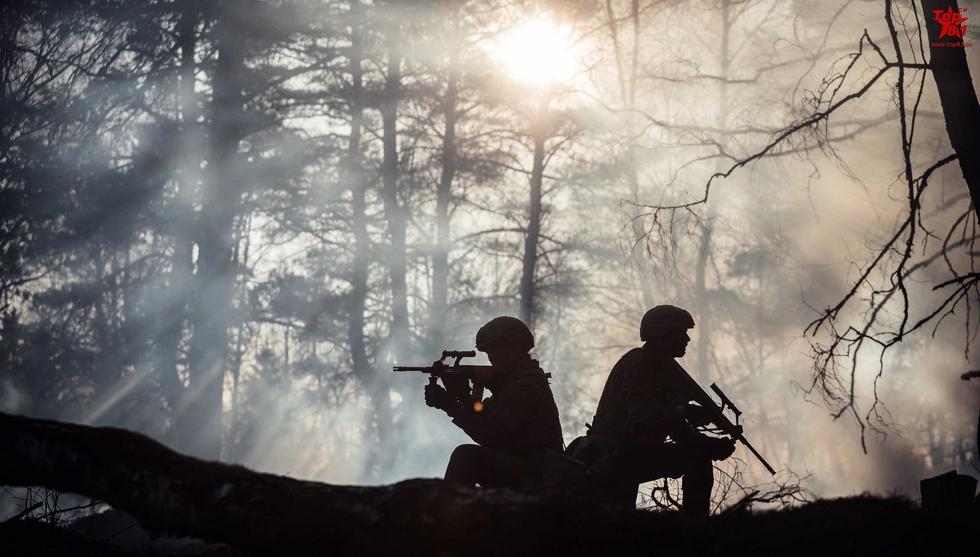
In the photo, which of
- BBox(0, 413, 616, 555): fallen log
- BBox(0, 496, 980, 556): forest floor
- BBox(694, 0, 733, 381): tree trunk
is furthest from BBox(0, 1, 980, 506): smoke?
BBox(0, 413, 616, 555): fallen log

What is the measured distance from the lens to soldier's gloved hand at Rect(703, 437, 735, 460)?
607 centimetres

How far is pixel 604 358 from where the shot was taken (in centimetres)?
2333

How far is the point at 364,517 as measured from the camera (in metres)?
3.68

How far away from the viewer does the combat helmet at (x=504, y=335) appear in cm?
629

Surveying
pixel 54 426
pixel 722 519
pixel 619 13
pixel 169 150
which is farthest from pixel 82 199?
pixel 722 519

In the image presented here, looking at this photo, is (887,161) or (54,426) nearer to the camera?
(54,426)

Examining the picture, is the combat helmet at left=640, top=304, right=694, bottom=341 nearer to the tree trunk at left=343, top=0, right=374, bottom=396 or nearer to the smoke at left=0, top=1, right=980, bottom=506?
the smoke at left=0, top=1, right=980, bottom=506

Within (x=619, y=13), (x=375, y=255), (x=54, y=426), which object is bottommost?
(x=54, y=426)

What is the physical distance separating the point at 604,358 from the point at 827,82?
1750 centimetres

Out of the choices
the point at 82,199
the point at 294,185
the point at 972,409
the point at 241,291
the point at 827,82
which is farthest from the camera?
the point at 972,409

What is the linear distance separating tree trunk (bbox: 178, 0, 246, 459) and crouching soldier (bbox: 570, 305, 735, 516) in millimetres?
14243

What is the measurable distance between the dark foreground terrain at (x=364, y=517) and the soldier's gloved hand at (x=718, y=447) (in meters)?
2.13

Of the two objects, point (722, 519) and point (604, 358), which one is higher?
point (604, 358)

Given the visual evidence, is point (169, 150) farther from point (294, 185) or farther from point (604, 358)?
point (604, 358)
